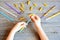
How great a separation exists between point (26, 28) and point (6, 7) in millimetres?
225

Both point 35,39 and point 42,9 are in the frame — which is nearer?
point 35,39

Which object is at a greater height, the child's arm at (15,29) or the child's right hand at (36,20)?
the child's right hand at (36,20)

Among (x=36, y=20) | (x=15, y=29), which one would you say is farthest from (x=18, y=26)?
(x=36, y=20)

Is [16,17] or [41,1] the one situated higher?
[41,1]

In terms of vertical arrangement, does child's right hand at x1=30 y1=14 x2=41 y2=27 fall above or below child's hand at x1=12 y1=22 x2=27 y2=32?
above

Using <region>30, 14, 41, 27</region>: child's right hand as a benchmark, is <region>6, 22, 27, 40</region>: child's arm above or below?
below

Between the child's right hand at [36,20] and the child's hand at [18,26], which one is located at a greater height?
the child's right hand at [36,20]

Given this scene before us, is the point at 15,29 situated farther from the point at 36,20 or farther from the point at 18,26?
the point at 36,20

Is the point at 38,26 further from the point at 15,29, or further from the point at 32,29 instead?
the point at 15,29

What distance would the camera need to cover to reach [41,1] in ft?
3.89

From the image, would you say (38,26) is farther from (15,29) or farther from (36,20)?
(15,29)

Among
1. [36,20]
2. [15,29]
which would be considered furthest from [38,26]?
[15,29]

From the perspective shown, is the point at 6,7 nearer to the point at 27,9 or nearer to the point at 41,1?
the point at 27,9

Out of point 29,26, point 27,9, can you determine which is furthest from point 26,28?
point 27,9
